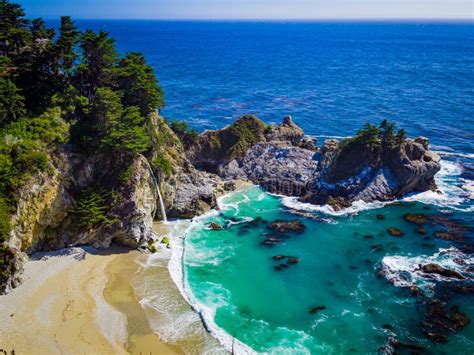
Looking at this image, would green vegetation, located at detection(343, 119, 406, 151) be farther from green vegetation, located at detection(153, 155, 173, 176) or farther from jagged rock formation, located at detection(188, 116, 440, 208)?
green vegetation, located at detection(153, 155, 173, 176)

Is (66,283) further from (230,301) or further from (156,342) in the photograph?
(230,301)

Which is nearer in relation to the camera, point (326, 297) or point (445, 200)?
point (326, 297)

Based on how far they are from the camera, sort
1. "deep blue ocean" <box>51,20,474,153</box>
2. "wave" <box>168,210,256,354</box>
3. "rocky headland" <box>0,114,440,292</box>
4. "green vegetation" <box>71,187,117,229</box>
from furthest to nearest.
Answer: "deep blue ocean" <box>51,20,474,153</box>, "green vegetation" <box>71,187,117,229</box>, "rocky headland" <box>0,114,440,292</box>, "wave" <box>168,210,256,354</box>

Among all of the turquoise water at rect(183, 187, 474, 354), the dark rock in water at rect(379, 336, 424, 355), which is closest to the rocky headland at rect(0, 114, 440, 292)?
the turquoise water at rect(183, 187, 474, 354)

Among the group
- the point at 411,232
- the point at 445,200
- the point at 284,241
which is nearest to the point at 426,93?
the point at 445,200

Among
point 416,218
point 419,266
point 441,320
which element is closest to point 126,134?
point 419,266

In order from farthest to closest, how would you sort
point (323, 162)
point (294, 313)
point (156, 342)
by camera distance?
point (323, 162) < point (294, 313) < point (156, 342)
